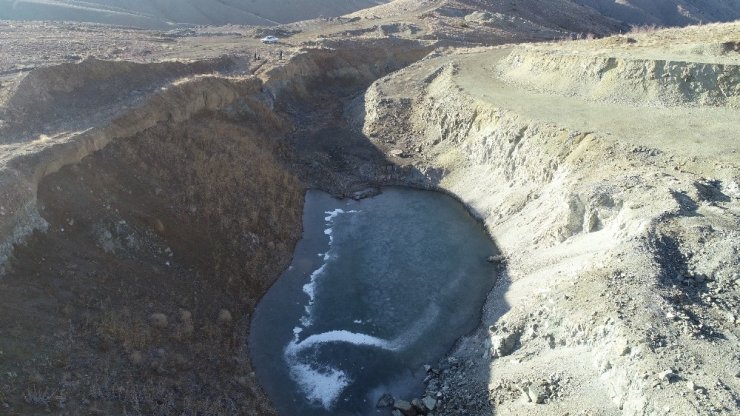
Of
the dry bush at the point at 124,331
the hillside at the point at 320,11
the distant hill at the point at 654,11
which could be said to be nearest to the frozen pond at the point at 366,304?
the dry bush at the point at 124,331

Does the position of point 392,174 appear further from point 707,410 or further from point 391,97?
point 707,410

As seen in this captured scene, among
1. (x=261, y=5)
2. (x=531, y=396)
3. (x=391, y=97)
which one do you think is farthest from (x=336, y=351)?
(x=261, y=5)

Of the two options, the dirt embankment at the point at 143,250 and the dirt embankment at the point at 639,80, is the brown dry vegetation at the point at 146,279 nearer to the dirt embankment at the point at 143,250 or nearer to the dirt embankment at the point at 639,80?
the dirt embankment at the point at 143,250

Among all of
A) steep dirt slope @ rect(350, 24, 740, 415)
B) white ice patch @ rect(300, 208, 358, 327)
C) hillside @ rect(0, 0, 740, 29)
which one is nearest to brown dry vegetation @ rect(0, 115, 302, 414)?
white ice patch @ rect(300, 208, 358, 327)

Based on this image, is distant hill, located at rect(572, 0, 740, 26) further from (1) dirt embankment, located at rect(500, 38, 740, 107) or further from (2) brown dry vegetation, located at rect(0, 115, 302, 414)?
(2) brown dry vegetation, located at rect(0, 115, 302, 414)

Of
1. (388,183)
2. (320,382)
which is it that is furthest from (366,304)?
(388,183)

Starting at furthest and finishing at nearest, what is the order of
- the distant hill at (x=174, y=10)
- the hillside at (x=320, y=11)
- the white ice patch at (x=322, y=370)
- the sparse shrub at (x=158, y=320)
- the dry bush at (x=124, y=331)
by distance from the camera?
the hillside at (x=320, y=11) → the distant hill at (x=174, y=10) → the white ice patch at (x=322, y=370) → the sparse shrub at (x=158, y=320) → the dry bush at (x=124, y=331)
